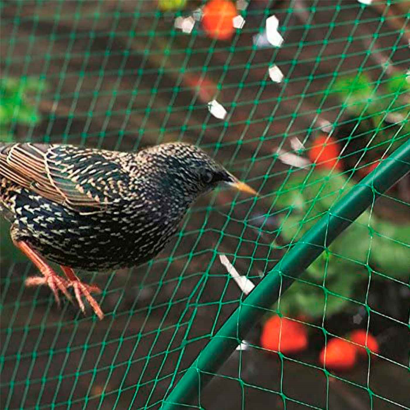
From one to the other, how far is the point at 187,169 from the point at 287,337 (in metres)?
0.81

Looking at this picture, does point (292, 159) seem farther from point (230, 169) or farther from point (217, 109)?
point (217, 109)

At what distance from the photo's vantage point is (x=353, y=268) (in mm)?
2875

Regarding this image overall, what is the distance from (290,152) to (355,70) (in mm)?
353

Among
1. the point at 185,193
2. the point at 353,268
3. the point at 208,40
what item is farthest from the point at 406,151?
the point at 208,40

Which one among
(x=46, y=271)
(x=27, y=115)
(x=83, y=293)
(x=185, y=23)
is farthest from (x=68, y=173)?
(x=185, y=23)

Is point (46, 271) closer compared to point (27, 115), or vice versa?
point (46, 271)

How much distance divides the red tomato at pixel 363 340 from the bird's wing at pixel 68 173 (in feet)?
3.31

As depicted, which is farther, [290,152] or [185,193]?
[290,152]

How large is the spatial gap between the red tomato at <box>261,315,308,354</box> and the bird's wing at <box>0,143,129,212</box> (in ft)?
2.85

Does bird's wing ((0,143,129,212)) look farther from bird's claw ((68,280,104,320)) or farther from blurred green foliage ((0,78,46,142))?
blurred green foliage ((0,78,46,142))

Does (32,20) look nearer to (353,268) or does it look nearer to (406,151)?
(353,268)

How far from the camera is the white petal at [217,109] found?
328 cm

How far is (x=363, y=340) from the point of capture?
2.90 meters

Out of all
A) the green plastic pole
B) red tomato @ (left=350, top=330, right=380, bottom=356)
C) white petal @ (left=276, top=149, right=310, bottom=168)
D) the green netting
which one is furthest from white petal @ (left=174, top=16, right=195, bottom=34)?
the green plastic pole
